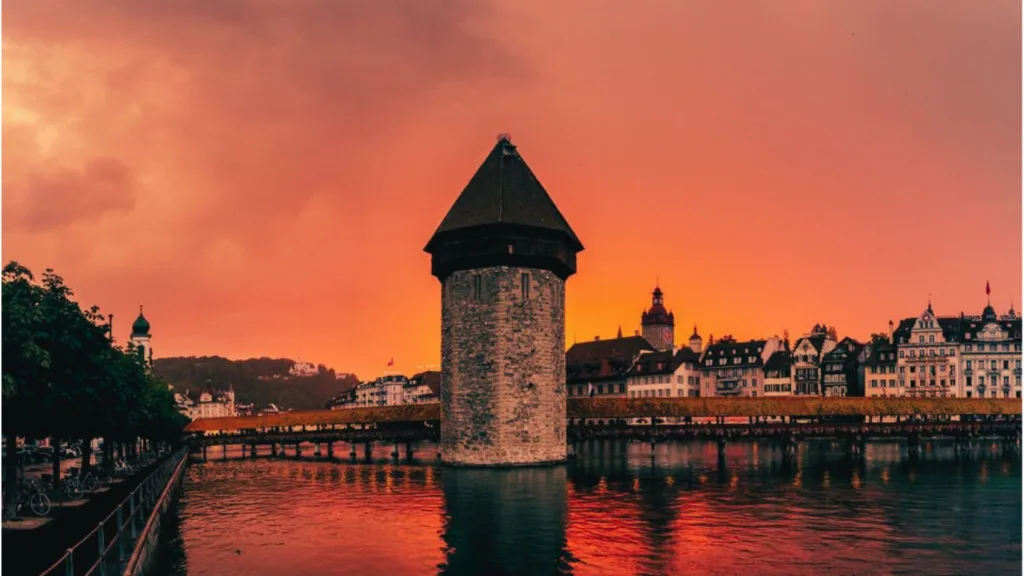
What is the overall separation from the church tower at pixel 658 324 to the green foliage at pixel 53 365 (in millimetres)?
124441

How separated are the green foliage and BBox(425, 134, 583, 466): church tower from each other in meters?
22.3

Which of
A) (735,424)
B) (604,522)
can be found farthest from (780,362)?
(604,522)

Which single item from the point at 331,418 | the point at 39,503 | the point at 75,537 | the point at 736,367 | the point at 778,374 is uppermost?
the point at 736,367

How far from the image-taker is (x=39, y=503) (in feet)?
96.1

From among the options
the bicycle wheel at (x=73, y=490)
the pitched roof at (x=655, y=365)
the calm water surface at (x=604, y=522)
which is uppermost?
the pitched roof at (x=655, y=365)

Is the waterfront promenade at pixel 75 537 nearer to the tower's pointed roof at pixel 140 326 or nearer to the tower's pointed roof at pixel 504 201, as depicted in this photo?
the tower's pointed roof at pixel 504 201

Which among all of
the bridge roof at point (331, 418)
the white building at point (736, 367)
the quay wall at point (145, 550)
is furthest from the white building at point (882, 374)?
the quay wall at point (145, 550)

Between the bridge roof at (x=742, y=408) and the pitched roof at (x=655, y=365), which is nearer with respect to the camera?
the bridge roof at (x=742, y=408)

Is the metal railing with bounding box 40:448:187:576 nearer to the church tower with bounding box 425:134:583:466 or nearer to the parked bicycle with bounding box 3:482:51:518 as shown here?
the parked bicycle with bounding box 3:482:51:518

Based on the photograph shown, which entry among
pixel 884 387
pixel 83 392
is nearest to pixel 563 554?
pixel 83 392

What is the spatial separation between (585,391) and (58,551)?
105814 millimetres

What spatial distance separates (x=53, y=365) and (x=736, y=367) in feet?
344

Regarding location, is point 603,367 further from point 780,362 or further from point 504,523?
point 504,523

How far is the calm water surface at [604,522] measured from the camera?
24156mm
